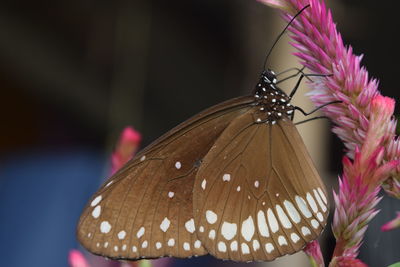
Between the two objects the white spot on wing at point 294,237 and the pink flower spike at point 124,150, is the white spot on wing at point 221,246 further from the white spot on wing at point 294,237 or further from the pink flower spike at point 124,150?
the pink flower spike at point 124,150

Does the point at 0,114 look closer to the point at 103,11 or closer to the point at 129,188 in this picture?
the point at 103,11

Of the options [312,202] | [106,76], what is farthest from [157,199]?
[106,76]

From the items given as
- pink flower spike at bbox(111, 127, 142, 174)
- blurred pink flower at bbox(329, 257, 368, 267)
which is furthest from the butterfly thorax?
blurred pink flower at bbox(329, 257, 368, 267)

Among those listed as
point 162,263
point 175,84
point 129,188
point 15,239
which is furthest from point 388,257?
point 175,84

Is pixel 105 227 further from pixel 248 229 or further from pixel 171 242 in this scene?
pixel 248 229

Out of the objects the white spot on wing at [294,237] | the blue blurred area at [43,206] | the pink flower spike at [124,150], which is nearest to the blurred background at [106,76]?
the blue blurred area at [43,206]

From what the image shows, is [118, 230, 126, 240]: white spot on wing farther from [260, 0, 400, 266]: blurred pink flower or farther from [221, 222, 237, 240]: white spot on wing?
[260, 0, 400, 266]: blurred pink flower
